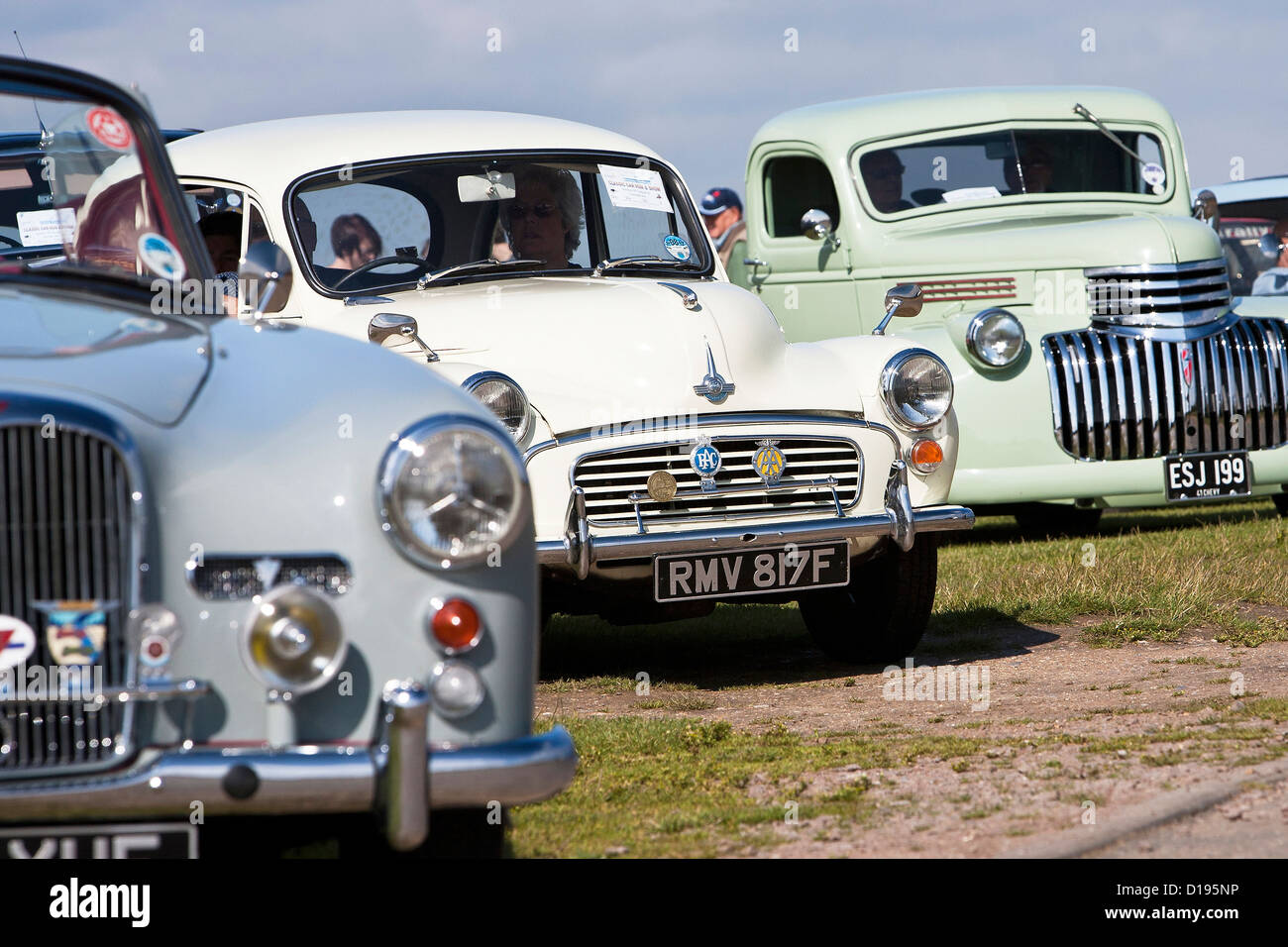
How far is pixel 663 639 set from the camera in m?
6.51

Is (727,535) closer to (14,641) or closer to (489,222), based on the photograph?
(489,222)

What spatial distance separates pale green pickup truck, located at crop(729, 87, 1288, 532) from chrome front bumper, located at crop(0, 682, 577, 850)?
18.6 ft

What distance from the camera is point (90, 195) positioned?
359cm

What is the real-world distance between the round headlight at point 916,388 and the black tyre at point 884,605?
434mm

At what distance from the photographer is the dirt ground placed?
3303 millimetres

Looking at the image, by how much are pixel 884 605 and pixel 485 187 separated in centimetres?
205

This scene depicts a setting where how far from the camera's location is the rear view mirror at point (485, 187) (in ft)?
19.1

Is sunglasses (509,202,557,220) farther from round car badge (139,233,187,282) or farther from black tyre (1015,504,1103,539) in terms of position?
black tyre (1015,504,1103,539)

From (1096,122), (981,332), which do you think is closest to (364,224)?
(981,332)

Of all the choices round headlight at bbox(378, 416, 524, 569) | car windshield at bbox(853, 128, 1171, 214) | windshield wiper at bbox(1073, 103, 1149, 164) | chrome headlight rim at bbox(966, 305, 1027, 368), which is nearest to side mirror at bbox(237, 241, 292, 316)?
round headlight at bbox(378, 416, 524, 569)

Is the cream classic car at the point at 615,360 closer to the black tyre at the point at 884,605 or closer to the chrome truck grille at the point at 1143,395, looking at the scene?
the black tyre at the point at 884,605
